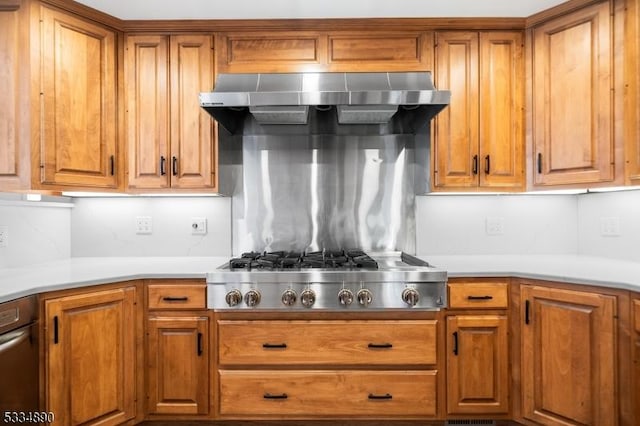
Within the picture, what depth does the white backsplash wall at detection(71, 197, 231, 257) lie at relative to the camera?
98.3 inches

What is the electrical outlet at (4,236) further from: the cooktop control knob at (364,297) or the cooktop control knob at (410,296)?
the cooktop control knob at (410,296)

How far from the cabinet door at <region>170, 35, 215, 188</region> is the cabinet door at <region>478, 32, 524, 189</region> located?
64.6 inches

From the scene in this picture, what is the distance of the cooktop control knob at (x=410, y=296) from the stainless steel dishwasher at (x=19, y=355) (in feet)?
5.42

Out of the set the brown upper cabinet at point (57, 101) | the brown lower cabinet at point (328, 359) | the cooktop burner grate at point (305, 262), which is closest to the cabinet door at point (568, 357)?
the brown lower cabinet at point (328, 359)

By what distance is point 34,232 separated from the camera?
220cm

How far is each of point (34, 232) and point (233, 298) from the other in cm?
136

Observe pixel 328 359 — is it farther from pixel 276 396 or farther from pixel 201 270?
pixel 201 270

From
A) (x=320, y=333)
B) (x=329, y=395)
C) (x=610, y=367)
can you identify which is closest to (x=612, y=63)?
(x=610, y=367)

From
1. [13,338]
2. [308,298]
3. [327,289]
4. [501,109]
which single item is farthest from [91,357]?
[501,109]

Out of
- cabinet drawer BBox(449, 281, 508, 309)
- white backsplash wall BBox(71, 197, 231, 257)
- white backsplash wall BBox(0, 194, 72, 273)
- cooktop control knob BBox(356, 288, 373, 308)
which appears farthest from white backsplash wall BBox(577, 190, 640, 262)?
white backsplash wall BBox(0, 194, 72, 273)

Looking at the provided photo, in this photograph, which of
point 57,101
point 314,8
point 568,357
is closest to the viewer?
point 568,357

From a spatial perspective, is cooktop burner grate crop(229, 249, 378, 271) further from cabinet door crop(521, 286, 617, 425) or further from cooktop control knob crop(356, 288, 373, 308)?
cabinet door crop(521, 286, 617, 425)

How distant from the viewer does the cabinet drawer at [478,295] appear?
1894 millimetres

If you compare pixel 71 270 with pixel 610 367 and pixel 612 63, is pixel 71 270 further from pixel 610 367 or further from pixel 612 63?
pixel 612 63
